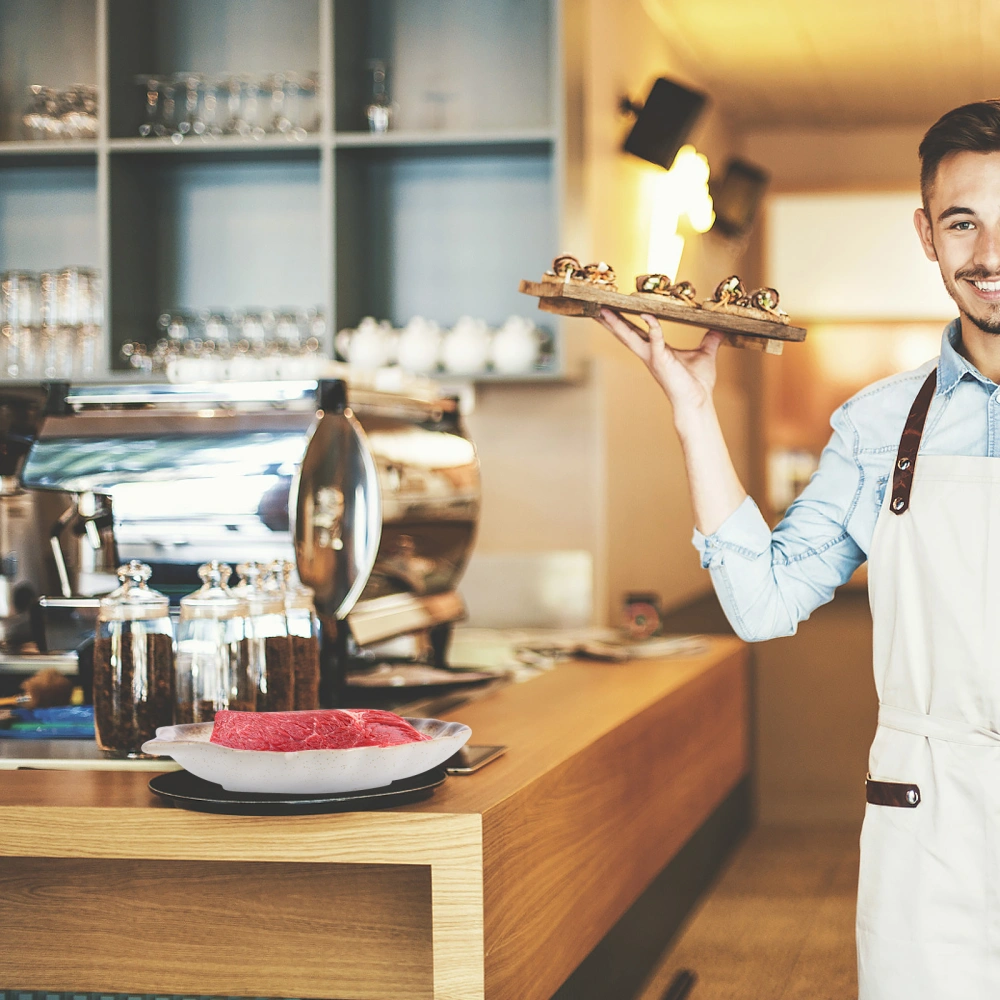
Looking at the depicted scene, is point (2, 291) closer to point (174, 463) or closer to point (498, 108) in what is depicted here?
point (498, 108)

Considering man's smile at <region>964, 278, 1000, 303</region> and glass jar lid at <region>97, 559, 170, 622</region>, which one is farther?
glass jar lid at <region>97, 559, 170, 622</region>

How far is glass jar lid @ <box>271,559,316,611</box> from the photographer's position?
174cm

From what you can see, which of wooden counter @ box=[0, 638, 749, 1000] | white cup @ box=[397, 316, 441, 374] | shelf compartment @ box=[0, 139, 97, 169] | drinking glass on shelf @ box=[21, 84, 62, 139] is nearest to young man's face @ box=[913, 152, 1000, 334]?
wooden counter @ box=[0, 638, 749, 1000]

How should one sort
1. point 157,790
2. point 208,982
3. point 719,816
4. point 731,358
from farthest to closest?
1. point 731,358
2. point 719,816
3. point 208,982
4. point 157,790

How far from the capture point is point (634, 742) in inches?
84.2

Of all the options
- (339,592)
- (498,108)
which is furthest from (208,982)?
(498,108)

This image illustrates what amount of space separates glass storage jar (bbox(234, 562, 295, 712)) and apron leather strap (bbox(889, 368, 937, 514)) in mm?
748

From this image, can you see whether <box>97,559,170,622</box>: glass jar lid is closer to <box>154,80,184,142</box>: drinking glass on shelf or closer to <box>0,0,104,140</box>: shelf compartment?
<box>154,80,184,142</box>: drinking glass on shelf

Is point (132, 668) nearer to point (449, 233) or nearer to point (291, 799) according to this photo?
point (291, 799)

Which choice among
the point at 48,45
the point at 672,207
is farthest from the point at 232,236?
the point at 672,207

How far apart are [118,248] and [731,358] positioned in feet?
8.20

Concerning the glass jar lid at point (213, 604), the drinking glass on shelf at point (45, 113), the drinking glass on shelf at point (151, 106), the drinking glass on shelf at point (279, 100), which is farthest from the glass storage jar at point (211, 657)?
the drinking glass on shelf at point (45, 113)

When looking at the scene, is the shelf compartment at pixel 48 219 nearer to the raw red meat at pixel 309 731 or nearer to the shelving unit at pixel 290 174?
the shelving unit at pixel 290 174

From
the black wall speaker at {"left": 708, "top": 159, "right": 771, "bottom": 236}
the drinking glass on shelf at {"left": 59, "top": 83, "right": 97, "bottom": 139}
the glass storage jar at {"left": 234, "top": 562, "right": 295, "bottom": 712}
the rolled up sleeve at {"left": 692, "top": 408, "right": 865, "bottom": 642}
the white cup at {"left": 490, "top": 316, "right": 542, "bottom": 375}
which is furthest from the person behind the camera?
the black wall speaker at {"left": 708, "top": 159, "right": 771, "bottom": 236}
